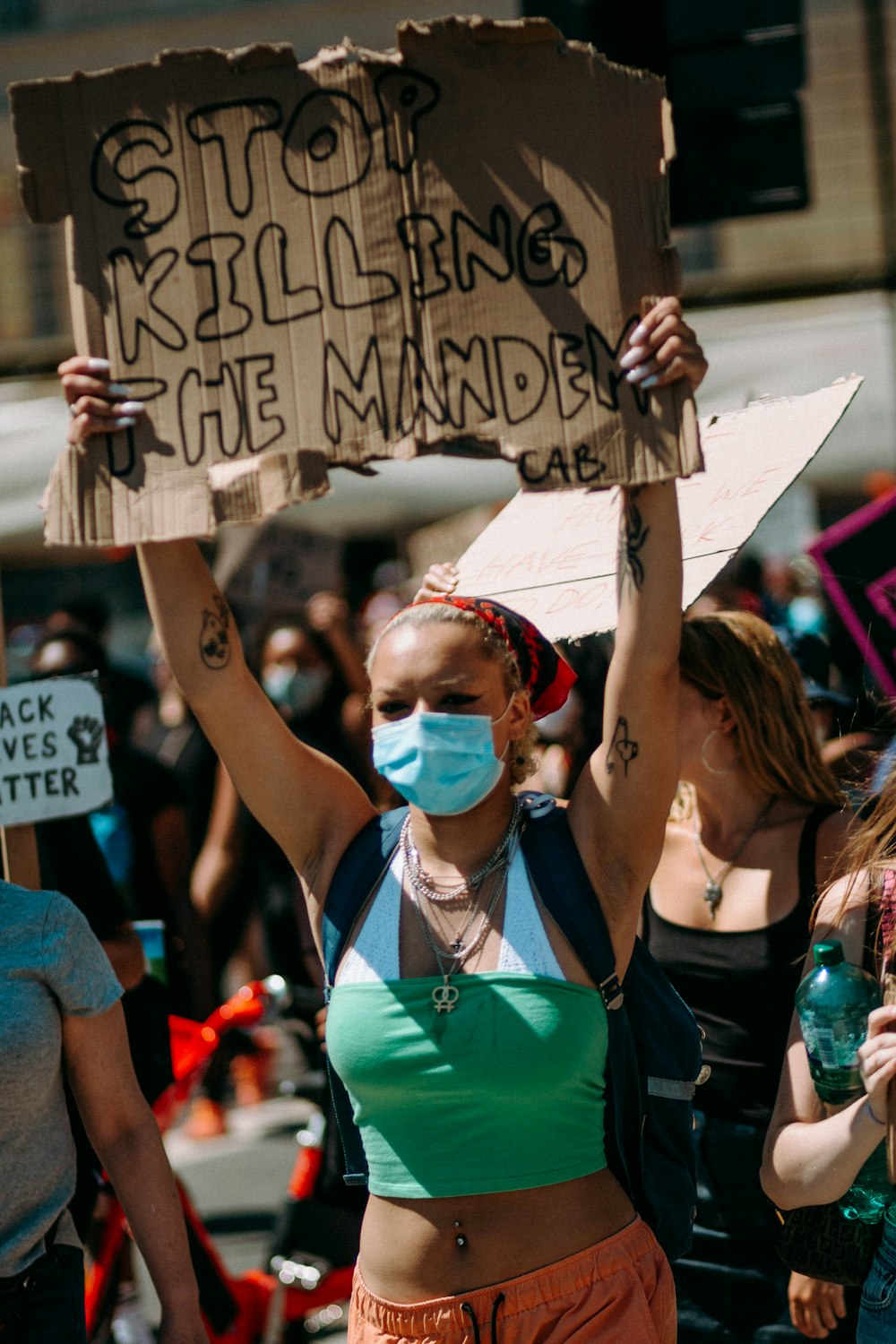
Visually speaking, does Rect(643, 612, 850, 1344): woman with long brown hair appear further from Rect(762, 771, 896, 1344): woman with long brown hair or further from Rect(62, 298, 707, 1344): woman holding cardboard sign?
Rect(62, 298, 707, 1344): woman holding cardboard sign

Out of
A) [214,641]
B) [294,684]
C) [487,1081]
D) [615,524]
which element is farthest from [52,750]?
[294,684]

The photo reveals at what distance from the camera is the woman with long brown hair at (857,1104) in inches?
87.7

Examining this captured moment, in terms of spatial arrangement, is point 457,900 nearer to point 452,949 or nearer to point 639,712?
point 452,949

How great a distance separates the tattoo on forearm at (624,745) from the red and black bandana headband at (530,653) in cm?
26

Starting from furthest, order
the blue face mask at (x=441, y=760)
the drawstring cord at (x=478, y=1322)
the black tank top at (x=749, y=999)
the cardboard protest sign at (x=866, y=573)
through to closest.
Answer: the cardboard protest sign at (x=866, y=573), the black tank top at (x=749, y=999), the blue face mask at (x=441, y=760), the drawstring cord at (x=478, y=1322)

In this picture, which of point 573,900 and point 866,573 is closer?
point 573,900

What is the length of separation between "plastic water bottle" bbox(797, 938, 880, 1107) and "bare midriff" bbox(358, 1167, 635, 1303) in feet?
1.27

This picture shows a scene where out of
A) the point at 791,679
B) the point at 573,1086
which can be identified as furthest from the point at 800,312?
the point at 573,1086

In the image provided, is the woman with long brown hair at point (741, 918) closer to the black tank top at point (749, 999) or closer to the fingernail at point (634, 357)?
the black tank top at point (749, 999)

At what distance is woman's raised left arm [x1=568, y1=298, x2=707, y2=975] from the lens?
2418 millimetres

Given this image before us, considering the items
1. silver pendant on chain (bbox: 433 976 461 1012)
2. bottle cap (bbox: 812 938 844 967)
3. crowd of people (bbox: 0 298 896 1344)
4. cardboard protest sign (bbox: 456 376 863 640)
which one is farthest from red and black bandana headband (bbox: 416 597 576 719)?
bottle cap (bbox: 812 938 844 967)

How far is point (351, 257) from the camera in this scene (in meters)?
2.32

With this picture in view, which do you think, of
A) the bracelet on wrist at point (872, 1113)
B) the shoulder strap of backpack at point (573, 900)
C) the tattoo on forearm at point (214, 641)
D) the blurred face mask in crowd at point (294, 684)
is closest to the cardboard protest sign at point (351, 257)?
the tattoo on forearm at point (214, 641)

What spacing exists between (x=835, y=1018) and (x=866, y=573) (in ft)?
7.14
